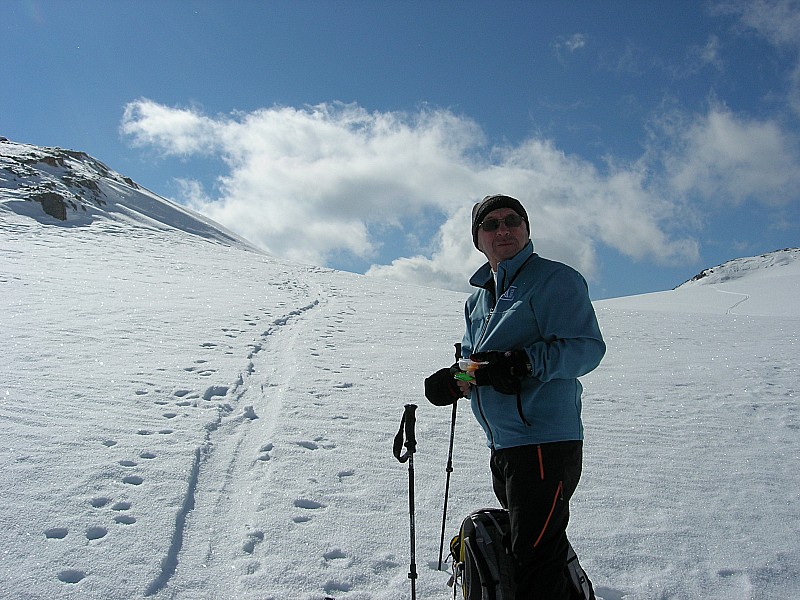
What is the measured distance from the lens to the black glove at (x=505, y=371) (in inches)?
95.4

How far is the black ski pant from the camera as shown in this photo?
7.91 feet

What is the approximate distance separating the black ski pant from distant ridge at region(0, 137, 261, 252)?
122 feet

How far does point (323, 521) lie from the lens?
4.10 meters

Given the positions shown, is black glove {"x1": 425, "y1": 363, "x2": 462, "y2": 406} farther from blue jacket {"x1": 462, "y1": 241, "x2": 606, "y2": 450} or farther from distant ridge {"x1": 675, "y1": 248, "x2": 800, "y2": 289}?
distant ridge {"x1": 675, "y1": 248, "x2": 800, "y2": 289}

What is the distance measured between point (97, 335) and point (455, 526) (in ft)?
25.7

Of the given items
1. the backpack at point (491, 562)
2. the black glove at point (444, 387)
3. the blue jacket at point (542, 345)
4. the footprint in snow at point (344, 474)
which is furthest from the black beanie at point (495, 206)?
the footprint in snow at point (344, 474)

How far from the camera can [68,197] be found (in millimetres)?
38188

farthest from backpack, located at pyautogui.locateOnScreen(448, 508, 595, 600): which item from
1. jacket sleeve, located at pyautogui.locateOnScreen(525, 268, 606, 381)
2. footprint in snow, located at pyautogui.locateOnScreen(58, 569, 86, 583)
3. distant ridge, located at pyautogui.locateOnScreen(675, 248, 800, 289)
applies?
distant ridge, located at pyautogui.locateOnScreen(675, 248, 800, 289)

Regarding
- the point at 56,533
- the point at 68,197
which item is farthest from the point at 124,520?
the point at 68,197

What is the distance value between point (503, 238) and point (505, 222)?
0.09m

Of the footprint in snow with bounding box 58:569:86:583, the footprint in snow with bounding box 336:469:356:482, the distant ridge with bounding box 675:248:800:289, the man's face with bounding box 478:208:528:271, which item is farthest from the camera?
the distant ridge with bounding box 675:248:800:289

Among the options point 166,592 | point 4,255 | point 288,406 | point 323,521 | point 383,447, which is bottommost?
point 166,592

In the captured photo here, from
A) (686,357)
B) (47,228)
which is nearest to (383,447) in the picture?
(686,357)

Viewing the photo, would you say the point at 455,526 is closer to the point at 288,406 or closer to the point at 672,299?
the point at 288,406
